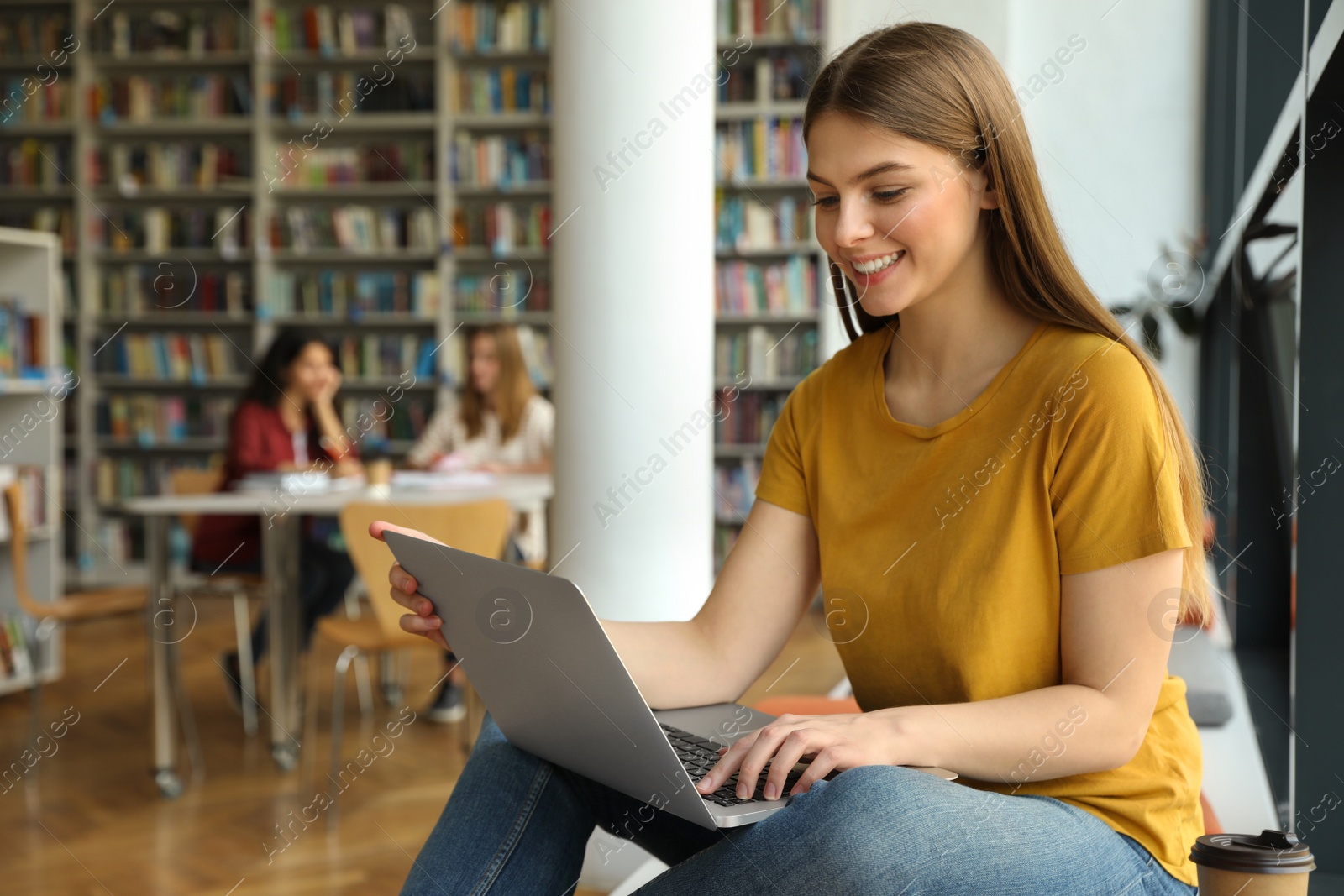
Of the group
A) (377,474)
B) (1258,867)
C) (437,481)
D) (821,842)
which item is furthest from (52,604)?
(1258,867)

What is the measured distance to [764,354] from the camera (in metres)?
5.70

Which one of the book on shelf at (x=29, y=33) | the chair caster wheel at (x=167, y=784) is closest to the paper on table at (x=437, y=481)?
the chair caster wheel at (x=167, y=784)

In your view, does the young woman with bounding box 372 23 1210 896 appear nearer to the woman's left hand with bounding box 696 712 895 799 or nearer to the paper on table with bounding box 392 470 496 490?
the woman's left hand with bounding box 696 712 895 799

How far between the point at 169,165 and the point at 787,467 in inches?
230

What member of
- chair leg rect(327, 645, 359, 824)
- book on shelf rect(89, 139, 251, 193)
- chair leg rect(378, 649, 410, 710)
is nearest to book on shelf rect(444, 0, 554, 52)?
book on shelf rect(89, 139, 251, 193)

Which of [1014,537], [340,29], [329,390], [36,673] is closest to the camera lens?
[1014,537]

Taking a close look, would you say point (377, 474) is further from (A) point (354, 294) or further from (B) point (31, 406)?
(A) point (354, 294)

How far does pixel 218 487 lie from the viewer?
3.87 meters

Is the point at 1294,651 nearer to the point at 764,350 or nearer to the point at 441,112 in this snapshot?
the point at 764,350

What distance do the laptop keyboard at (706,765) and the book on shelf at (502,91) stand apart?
517cm

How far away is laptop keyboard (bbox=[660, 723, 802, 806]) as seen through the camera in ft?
3.18

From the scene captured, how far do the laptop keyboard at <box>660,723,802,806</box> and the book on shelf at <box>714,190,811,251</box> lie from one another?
471 centimetres

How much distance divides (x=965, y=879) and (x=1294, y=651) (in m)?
0.92

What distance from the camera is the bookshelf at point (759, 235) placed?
18.5 feet
